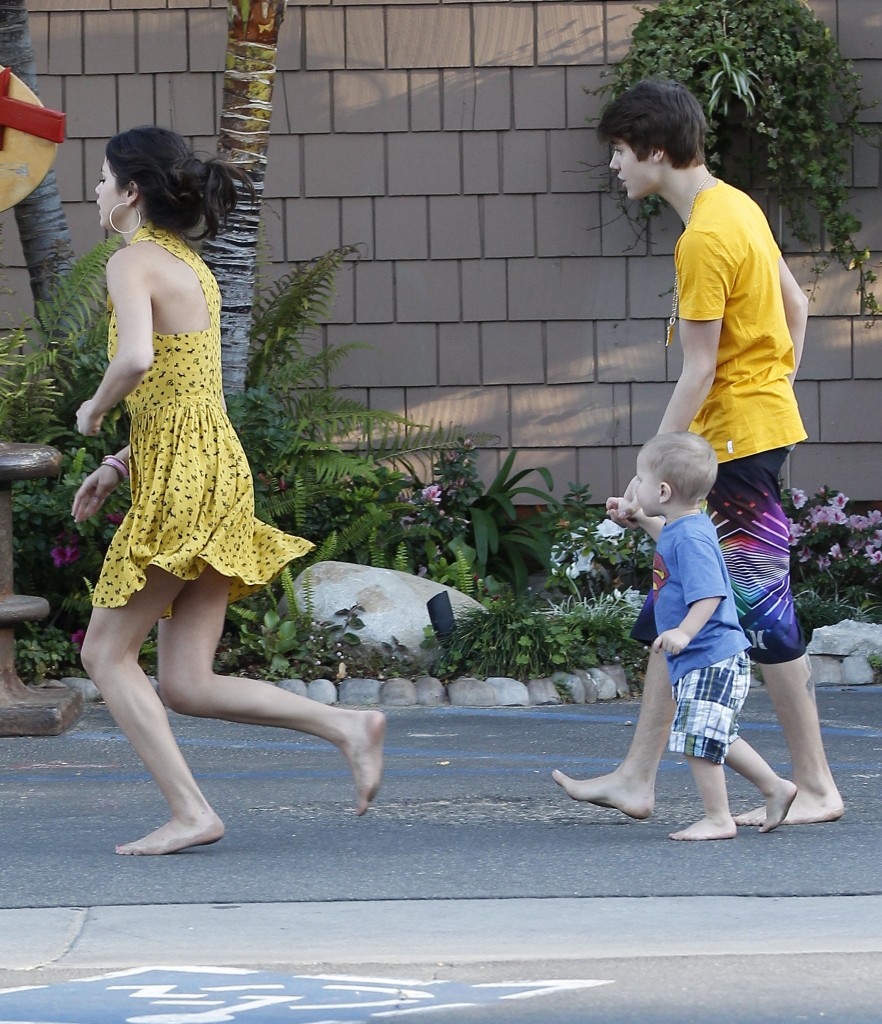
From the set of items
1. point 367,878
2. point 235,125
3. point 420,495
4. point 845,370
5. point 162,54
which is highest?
point 162,54

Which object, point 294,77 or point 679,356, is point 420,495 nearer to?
point 679,356

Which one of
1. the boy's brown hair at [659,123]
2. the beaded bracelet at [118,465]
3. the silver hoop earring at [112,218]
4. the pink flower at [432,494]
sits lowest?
the pink flower at [432,494]

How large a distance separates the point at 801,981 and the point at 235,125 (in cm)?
486

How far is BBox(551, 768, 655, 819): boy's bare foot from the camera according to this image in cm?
381

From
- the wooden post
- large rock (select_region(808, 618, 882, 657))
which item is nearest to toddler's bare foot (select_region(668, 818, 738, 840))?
the wooden post

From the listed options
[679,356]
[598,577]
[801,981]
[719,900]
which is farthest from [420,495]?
[801,981]

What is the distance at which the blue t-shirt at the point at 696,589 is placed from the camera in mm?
3557

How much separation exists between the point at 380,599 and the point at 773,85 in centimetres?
316

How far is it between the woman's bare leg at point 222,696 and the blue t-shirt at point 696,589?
72 centimetres

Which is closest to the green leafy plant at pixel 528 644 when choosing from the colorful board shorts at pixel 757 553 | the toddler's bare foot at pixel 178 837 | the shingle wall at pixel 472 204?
the shingle wall at pixel 472 204

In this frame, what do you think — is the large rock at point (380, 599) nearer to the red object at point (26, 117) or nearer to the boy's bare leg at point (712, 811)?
the red object at point (26, 117)

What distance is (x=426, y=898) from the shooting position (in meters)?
3.23

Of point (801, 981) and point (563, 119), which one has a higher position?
point (563, 119)

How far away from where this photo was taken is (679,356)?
7.81 meters
